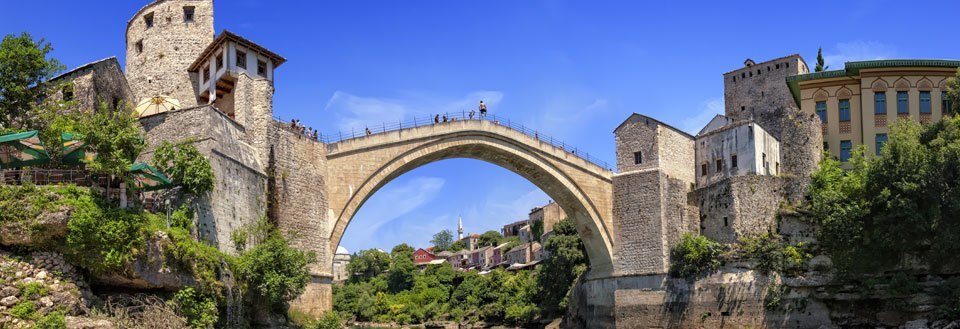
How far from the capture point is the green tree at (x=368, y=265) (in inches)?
3179

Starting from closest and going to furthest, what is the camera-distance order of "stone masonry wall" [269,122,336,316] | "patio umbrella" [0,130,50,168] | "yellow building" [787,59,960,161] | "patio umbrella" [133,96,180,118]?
"patio umbrella" [0,130,50,168] → "patio umbrella" [133,96,180,118] → "stone masonry wall" [269,122,336,316] → "yellow building" [787,59,960,161]

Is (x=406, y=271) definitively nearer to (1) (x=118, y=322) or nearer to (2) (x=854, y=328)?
(2) (x=854, y=328)

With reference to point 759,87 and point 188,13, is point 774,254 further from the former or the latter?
point 188,13

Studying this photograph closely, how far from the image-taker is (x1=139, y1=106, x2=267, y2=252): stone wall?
72.7 ft

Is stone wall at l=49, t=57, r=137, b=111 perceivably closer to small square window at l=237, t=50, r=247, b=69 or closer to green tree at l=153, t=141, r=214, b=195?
green tree at l=153, t=141, r=214, b=195

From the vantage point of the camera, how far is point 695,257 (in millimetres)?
33625

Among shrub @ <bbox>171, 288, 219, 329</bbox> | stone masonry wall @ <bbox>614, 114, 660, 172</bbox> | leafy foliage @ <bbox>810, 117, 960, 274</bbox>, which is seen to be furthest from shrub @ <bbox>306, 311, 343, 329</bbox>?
leafy foliage @ <bbox>810, 117, 960, 274</bbox>

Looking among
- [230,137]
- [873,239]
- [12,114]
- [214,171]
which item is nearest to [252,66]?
[230,137]

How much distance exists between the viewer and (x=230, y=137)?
24.1 meters

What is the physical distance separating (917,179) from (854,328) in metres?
6.23

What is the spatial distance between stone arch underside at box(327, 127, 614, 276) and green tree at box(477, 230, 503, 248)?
6117 centimetres

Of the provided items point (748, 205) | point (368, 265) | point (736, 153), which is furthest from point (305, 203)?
point (368, 265)

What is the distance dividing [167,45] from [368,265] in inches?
2064

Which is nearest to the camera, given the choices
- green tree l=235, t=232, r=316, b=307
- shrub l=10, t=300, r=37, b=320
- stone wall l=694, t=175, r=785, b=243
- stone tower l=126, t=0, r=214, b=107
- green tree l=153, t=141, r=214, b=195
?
shrub l=10, t=300, r=37, b=320
